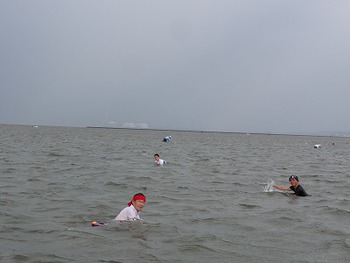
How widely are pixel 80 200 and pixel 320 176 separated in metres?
15.9

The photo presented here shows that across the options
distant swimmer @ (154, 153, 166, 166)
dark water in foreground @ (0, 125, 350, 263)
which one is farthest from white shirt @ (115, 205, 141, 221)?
distant swimmer @ (154, 153, 166, 166)

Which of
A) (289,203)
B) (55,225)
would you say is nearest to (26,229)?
(55,225)

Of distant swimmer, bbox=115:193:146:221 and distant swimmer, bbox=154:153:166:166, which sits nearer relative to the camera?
distant swimmer, bbox=115:193:146:221

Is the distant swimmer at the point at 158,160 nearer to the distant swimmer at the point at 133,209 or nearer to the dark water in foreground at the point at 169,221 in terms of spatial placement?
Result: the dark water in foreground at the point at 169,221

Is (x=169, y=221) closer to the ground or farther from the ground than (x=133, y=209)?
closer to the ground

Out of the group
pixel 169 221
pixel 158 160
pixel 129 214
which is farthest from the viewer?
pixel 158 160

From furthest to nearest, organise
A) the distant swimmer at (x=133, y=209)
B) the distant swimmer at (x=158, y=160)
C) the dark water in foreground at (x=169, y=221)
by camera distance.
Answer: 1. the distant swimmer at (x=158, y=160)
2. the distant swimmer at (x=133, y=209)
3. the dark water in foreground at (x=169, y=221)

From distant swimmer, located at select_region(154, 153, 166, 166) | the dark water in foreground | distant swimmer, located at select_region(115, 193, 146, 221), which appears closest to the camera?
the dark water in foreground

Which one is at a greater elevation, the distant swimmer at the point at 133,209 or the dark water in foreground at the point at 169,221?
the distant swimmer at the point at 133,209

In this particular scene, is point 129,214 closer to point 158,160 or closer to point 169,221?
point 169,221

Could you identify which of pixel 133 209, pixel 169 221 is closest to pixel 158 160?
pixel 169 221

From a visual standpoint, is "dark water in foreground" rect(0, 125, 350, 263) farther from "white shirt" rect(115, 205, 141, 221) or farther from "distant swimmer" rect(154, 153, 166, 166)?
"distant swimmer" rect(154, 153, 166, 166)

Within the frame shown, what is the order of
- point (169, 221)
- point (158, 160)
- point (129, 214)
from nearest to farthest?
point (129, 214) → point (169, 221) → point (158, 160)

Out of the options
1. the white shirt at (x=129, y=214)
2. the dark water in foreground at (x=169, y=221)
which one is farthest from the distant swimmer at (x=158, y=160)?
the white shirt at (x=129, y=214)
